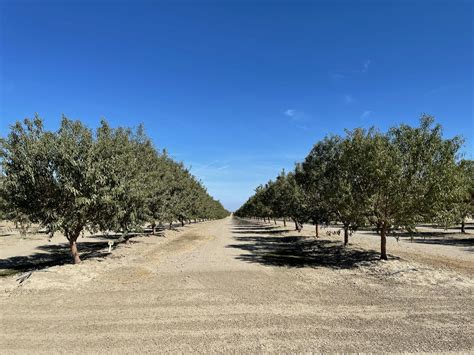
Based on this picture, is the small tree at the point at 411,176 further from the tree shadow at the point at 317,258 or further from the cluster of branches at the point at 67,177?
the cluster of branches at the point at 67,177

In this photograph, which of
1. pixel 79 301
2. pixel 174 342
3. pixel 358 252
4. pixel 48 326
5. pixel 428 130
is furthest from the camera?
pixel 358 252

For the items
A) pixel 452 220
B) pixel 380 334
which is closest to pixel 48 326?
pixel 380 334

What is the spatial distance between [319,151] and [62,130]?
2238 cm

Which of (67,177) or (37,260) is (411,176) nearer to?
(67,177)

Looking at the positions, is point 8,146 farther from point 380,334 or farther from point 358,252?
point 358,252

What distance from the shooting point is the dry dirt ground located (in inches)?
368

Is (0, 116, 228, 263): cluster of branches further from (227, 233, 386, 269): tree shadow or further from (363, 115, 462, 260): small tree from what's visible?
(363, 115, 462, 260): small tree

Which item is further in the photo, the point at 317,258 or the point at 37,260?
the point at 37,260

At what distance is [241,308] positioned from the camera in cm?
1241

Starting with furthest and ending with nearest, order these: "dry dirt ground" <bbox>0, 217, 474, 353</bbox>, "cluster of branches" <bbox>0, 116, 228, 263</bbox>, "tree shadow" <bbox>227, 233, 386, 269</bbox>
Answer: "tree shadow" <bbox>227, 233, 386, 269</bbox>
"cluster of branches" <bbox>0, 116, 228, 263</bbox>
"dry dirt ground" <bbox>0, 217, 474, 353</bbox>

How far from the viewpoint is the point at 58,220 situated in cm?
1992

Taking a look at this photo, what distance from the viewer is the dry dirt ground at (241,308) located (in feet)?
30.7

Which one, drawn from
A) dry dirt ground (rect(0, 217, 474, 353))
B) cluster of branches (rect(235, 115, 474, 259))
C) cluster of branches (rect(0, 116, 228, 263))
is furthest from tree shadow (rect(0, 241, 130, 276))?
cluster of branches (rect(235, 115, 474, 259))

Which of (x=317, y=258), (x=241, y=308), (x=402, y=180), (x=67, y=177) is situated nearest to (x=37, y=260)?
(x=67, y=177)
